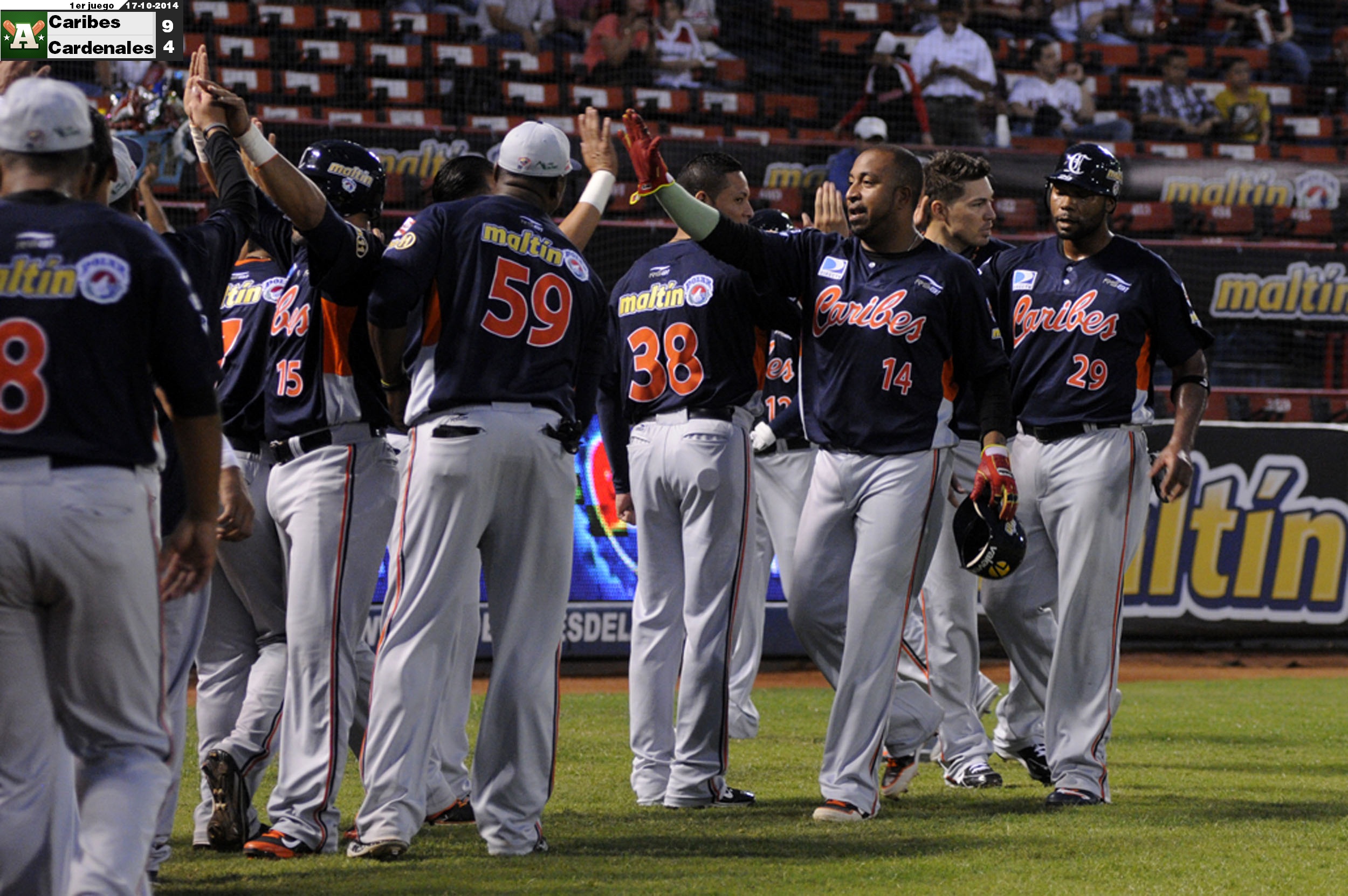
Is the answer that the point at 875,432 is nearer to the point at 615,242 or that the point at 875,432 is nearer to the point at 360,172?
the point at 360,172

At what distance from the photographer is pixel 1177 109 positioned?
1727 cm

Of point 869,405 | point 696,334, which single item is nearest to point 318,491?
point 696,334

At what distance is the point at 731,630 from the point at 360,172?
2.11m

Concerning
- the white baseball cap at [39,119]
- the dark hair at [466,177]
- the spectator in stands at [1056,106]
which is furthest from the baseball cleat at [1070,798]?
the spectator in stands at [1056,106]

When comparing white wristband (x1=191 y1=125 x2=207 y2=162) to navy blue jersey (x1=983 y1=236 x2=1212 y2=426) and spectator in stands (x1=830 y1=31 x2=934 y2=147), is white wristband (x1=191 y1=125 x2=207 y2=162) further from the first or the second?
spectator in stands (x1=830 y1=31 x2=934 y2=147)

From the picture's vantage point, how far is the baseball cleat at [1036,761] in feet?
21.2

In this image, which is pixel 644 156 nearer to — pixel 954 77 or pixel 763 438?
pixel 763 438

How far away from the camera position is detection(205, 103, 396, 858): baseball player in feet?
15.4

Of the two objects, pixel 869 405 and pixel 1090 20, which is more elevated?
pixel 1090 20

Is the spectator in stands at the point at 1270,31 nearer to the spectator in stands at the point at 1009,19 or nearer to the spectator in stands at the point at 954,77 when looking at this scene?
the spectator in stands at the point at 1009,19

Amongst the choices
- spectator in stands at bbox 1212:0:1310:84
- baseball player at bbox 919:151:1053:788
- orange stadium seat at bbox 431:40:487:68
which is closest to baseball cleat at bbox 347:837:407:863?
baseball player at bbox 919:151:1053:788

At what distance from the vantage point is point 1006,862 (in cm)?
472

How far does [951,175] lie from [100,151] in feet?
13.7
